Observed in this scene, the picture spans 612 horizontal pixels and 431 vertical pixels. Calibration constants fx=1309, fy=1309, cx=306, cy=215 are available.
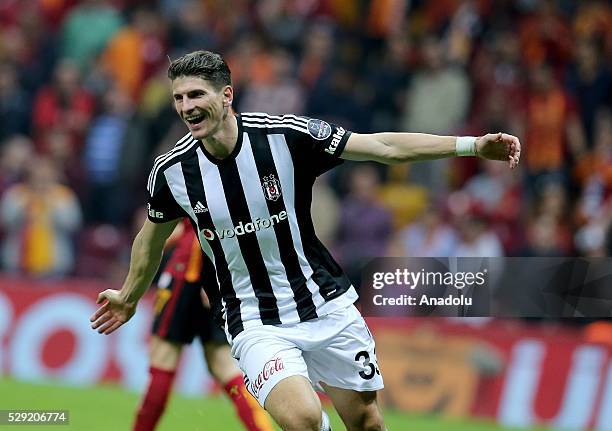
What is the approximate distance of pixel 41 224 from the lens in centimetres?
1384

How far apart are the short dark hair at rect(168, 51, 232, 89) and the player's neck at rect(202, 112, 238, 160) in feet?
0.67

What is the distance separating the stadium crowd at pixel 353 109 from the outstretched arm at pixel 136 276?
15.3 feet

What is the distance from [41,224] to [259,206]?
8.10 metres

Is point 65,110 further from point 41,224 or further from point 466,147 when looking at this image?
point 466,147

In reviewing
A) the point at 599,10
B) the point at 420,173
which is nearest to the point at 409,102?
the point at 420,173

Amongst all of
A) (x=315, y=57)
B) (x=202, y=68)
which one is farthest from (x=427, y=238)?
(x=202, y=68)

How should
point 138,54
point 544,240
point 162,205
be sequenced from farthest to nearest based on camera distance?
point 138,54 → point 544,240 → point 162,205

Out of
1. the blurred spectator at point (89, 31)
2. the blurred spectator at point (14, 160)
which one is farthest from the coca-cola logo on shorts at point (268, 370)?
the blurred spectator at point (89, 31)

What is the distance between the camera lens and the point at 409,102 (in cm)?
1405

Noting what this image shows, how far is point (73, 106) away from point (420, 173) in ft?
13.7

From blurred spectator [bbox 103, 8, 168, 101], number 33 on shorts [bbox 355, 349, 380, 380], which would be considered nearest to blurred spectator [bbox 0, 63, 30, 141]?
blurred spectator [bbox 103, 8, 168, 101]

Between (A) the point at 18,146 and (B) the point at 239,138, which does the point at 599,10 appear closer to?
(A) the point at 18,146

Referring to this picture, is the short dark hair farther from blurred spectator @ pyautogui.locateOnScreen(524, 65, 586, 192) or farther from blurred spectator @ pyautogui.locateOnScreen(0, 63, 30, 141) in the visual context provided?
blurred spectator @ pyautogui.locateOnScreen(0, 63, 30, 141)

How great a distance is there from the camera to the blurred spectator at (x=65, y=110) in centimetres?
1484
